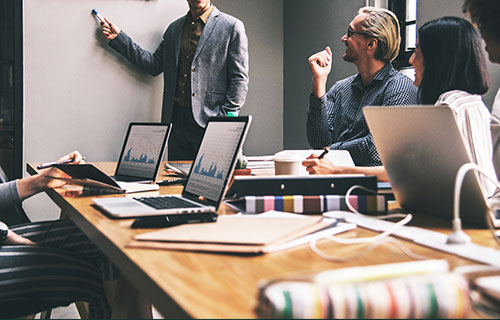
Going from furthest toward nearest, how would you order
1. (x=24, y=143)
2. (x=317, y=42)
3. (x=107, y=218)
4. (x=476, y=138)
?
1. (x=317, y=42)
2. (x=24, y=143)
3. (x=476, y=138)
4. (x=107, y=218)

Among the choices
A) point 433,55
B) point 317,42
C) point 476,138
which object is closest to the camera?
point 476,138

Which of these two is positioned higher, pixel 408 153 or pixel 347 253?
pixel 408 153

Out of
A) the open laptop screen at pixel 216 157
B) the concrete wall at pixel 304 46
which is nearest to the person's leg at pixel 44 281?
the open laptop screen at pixel 216 157

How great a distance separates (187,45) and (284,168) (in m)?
1.79

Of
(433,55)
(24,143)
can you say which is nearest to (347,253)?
(433,55)

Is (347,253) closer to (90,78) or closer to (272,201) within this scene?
(272,201)

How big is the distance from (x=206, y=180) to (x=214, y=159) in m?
0.05

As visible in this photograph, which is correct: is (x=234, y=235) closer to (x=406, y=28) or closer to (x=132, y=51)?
(x=132, y=51)

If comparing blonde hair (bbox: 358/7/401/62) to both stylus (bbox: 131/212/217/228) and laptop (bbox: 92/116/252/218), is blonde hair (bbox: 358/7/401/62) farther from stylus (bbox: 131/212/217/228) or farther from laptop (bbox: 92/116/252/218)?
stylus (bbox: 131/212/217/228)

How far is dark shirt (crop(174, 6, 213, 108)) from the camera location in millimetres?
3066

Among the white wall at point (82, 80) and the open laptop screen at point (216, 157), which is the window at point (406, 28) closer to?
the white wall at point (82, 80)

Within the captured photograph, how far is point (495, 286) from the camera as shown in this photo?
489 millimetres

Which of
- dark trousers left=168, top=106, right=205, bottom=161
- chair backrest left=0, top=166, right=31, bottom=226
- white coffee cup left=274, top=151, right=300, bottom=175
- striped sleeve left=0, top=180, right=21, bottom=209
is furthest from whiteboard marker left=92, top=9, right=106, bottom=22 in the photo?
white coffee cup left=274, top=151, right=300, bottom=175

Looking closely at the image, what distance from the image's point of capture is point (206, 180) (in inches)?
48.0
